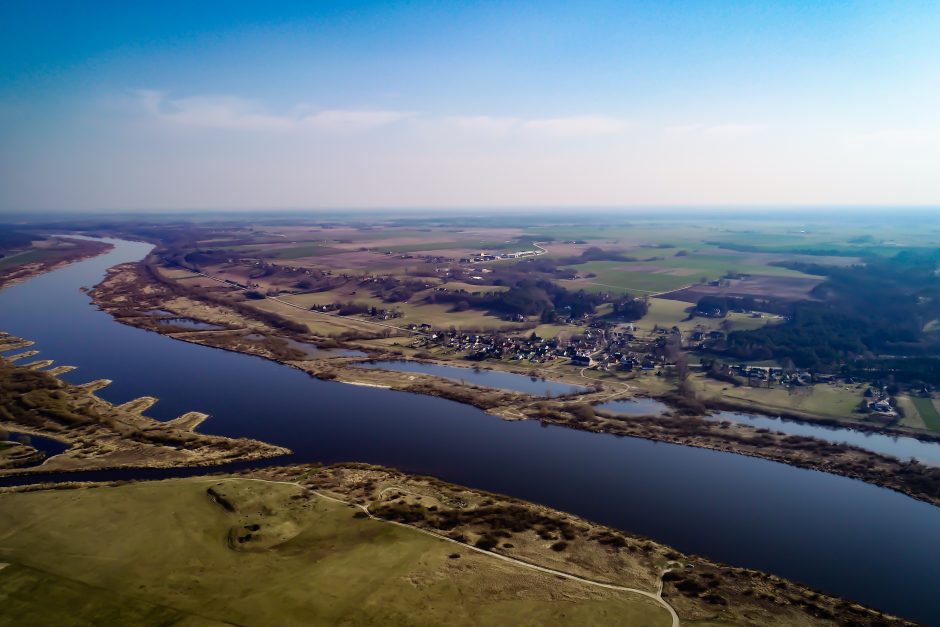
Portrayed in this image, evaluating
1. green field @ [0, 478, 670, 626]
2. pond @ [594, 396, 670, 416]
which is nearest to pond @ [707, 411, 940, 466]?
pond @ [594, 396, 670, 416]

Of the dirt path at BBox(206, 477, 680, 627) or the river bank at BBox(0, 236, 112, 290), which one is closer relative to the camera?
the dirt path at BBox(206, 477, 680, 627)

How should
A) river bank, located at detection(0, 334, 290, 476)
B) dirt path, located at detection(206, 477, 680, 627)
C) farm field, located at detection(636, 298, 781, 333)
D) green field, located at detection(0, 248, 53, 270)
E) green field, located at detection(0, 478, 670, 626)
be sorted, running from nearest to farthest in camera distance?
green field, located at detection(0, 478, 670, 626), dirt path, located at detection(206, 477, 680, 627), river bank, located at detection(0, 334, 290, 476), farm field, located at detection(636, 298, 781, 333), green field, located at detection(0, 248, 53, 270)

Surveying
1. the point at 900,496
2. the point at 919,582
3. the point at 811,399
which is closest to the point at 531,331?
the point at 811,399

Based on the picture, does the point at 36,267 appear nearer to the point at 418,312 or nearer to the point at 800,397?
the point at 418,312

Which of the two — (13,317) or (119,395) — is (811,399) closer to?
(119,395)

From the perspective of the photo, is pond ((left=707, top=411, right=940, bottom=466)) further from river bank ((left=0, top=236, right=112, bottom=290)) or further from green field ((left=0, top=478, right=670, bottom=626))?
river bank ((left=0, top=236, right=112, bottom=290))

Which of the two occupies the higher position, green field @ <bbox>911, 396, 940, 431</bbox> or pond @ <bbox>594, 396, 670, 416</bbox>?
green field @ <bbox>911, 396, 940, 431</bbox>
